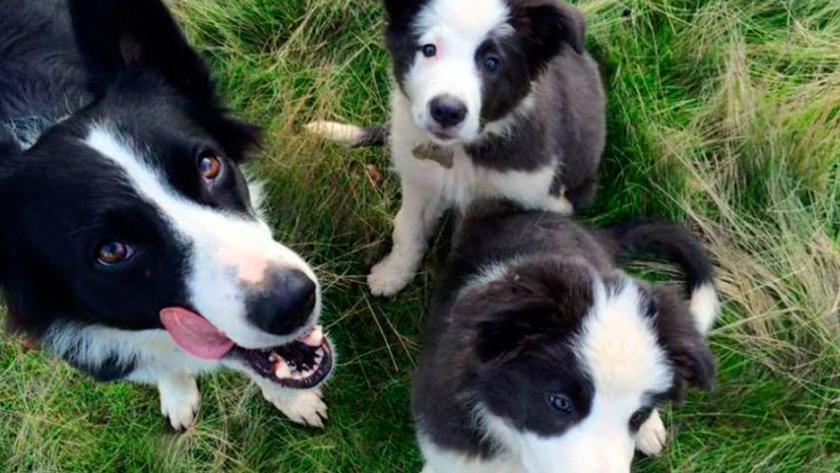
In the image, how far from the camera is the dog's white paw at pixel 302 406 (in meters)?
3.12

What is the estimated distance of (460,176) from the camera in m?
2.99

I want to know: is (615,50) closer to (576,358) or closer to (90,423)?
(576,358)

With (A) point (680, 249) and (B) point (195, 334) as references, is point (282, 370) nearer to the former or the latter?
(B) point (195, 334)

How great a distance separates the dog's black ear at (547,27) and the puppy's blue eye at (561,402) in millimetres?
1152

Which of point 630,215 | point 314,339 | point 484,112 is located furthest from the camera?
point 630,215

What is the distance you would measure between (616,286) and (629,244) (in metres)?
1.05

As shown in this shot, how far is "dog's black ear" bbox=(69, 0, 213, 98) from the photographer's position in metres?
2.03

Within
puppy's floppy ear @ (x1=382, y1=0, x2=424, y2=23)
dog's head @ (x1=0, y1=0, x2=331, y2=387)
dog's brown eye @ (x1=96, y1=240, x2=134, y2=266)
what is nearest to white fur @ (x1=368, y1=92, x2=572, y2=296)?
puppy's floppy ear @ (x1=382, y1=0, x2=424, y2=23)

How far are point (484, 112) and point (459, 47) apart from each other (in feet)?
0.78

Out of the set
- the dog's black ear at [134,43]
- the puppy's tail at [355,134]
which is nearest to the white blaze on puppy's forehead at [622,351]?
the dog's black ear at [134,43]

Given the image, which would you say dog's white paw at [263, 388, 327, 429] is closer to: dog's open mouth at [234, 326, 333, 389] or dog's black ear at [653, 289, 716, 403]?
dog's open mouth at [234, 326, 333, 389]

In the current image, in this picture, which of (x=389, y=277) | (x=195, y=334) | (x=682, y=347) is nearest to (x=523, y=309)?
(x=682, y=347)

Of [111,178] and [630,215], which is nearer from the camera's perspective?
[111,178]

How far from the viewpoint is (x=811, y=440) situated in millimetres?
2996
